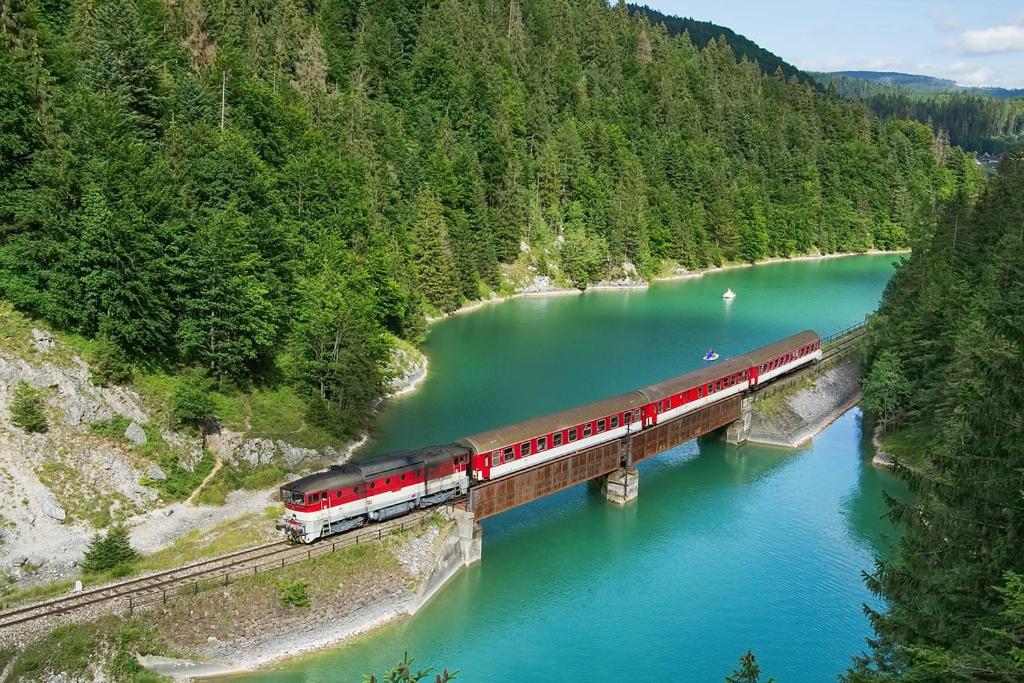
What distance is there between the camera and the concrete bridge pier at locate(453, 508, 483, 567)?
148 ft

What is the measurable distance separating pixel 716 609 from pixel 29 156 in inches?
1827

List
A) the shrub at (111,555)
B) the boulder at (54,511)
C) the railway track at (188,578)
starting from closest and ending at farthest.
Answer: the railway track at (188,578) → the shrub at (111,555) → the boulder at (54,511)

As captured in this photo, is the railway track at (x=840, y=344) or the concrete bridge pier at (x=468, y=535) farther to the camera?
the railway track at (x=840, y=344)

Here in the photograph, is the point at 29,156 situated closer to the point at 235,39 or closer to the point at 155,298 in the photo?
the point at 155,298

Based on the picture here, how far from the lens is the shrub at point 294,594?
37.3 m

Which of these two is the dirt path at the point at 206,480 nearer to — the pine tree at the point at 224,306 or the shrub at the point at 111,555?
the shrub at the point at 111,555

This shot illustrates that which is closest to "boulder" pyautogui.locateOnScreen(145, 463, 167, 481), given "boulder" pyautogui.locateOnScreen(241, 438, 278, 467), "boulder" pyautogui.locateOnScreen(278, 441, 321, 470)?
"boulder" pyautogui.locateOnScreen(241, 438, 278, 467)

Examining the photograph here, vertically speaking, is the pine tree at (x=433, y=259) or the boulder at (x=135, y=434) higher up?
the pine tree at (x=433, y=259)

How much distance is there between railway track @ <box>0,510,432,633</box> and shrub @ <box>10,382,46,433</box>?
1143cm

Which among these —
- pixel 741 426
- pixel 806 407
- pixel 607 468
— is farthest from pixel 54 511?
pixel 806 407

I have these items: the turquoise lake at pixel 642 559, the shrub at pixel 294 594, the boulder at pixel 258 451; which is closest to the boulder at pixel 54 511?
the boulder at pixel 258 451

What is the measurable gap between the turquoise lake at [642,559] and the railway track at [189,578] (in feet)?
14.4

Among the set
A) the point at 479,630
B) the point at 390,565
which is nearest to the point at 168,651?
the point at 390,565

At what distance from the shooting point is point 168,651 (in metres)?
34.2
